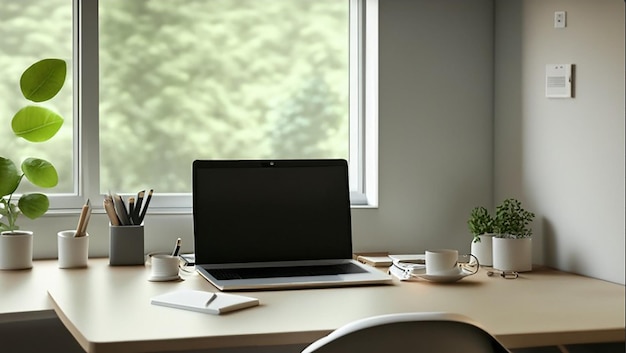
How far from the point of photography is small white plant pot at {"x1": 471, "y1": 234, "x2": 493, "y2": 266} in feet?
8.05

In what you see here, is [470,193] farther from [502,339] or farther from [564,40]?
[502,339]

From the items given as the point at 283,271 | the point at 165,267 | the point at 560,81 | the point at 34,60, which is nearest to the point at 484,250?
the point at 283,271

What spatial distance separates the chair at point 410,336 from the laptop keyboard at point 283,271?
764mm

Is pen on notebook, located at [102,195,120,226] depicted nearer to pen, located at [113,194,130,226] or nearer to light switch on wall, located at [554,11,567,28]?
pen, located at [113,194,130,226]

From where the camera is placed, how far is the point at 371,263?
2.47m

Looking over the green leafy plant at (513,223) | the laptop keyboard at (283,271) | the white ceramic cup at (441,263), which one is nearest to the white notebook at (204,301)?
the laptop keyboard at (283,271)

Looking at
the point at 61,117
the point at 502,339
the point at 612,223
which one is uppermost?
the point at 61,117

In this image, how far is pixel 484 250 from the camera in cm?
246

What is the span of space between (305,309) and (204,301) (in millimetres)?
212

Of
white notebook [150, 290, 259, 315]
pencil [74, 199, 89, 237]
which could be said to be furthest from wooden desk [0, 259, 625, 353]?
pencil [74, 199, 89, 237]

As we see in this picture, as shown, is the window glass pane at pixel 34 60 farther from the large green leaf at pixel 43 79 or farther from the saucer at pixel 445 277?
the saucer at pixel 445 277

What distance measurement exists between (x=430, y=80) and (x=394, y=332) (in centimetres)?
150

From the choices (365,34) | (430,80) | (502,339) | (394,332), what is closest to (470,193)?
(430,80)

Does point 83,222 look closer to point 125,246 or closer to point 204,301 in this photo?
point 125,246
